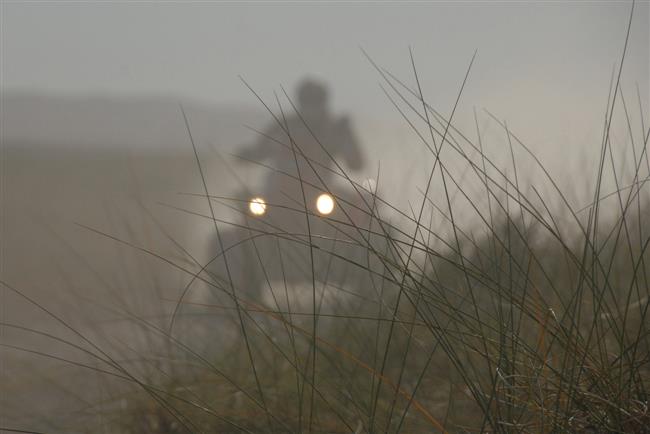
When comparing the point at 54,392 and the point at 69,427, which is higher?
the point at 54,392

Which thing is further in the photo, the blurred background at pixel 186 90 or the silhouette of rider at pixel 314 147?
the blurred background at pixel 186 90

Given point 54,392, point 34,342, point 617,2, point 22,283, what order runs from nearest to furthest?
1. point 54,392
2. point 34,342
3. point 22,283
4. point 617,2

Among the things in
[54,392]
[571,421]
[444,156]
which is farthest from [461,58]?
[571,421]

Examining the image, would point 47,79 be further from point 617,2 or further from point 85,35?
point 617,2

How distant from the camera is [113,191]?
3.39 m

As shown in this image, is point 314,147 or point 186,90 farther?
point 314,147

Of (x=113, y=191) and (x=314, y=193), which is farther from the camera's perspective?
(x=113, y=191)

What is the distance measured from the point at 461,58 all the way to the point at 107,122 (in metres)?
1.51

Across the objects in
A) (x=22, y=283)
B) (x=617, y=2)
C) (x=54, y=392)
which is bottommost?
(x=54, y=392)

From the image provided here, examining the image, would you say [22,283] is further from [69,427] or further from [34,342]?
[69,427]

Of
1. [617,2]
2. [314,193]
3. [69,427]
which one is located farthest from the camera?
[617,2]

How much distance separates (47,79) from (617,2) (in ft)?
8.16

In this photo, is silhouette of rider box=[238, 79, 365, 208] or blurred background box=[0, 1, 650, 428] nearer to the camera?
silhouette of rider box=[238, 79, 365, 208]

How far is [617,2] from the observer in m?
3.83
